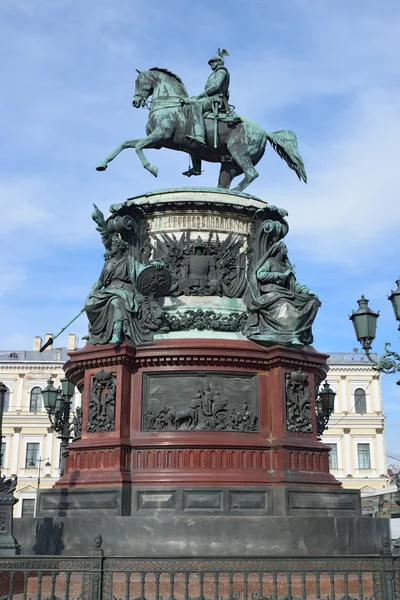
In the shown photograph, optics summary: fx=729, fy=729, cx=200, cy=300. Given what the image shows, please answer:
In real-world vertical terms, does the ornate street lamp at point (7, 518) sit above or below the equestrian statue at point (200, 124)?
below

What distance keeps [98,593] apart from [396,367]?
6.78 meters

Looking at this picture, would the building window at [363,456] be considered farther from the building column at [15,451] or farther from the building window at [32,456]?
the building column at [15,451]

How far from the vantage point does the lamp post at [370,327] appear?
43.8 feet

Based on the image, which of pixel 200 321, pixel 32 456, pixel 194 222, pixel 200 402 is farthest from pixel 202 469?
pixel 32 456

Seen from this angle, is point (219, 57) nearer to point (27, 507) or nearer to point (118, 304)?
point (118, 304)

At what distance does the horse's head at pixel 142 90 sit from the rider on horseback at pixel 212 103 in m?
1.14

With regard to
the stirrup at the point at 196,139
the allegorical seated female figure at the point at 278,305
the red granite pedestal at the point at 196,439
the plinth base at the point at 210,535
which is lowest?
the plinth base at the point at 210,535

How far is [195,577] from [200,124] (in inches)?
438

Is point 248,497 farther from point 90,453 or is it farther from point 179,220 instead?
point 179,220

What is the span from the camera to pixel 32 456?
211 ft

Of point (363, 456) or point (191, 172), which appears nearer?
point (191, 172)

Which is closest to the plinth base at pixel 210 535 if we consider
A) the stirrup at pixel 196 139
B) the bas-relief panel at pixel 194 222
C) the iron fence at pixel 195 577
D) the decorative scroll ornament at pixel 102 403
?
the iron fence at pixel 195 577

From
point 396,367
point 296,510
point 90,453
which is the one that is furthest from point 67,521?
point 396,367

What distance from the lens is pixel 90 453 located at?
1472 cm
